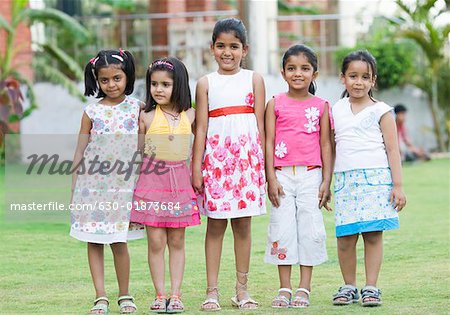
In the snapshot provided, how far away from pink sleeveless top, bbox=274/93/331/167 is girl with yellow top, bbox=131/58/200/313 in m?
0.50

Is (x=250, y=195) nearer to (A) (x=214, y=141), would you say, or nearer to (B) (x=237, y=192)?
(B) (x=237, y=192)

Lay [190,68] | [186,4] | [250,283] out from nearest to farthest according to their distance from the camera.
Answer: [250,283] < [190,68] < [186,4]

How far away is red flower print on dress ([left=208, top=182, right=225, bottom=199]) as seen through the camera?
235 inches

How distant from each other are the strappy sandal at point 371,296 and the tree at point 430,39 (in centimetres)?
1442

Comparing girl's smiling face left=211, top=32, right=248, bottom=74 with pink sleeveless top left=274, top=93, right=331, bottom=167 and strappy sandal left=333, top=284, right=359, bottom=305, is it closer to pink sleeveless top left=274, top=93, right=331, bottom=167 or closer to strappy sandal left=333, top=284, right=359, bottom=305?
pink sleeveless top left=274, top=93, right=331, bottom=167

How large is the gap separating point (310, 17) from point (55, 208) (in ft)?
34.9

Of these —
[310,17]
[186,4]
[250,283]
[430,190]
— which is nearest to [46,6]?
[186,4]

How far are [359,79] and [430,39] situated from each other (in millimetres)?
14339

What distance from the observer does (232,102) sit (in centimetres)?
602

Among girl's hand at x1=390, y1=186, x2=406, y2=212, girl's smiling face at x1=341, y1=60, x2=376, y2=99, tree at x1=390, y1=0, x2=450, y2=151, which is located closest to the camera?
girl's hand at x1=390, y1=186, x2=406, y2=212

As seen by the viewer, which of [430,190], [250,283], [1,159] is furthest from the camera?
[1,159]

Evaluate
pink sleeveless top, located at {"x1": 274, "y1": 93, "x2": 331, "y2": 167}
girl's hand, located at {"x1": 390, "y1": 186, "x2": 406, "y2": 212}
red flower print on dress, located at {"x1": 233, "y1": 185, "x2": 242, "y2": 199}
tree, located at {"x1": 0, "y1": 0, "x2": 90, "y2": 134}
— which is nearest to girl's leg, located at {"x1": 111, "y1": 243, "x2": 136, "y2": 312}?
red flower print on dress, located at {"x1": 233, "y1": 185, "x2": 242, "y2": 199}

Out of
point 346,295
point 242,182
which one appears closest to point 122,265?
point 242,182

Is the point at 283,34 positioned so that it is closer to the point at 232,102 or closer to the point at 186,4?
the point at 186,4
